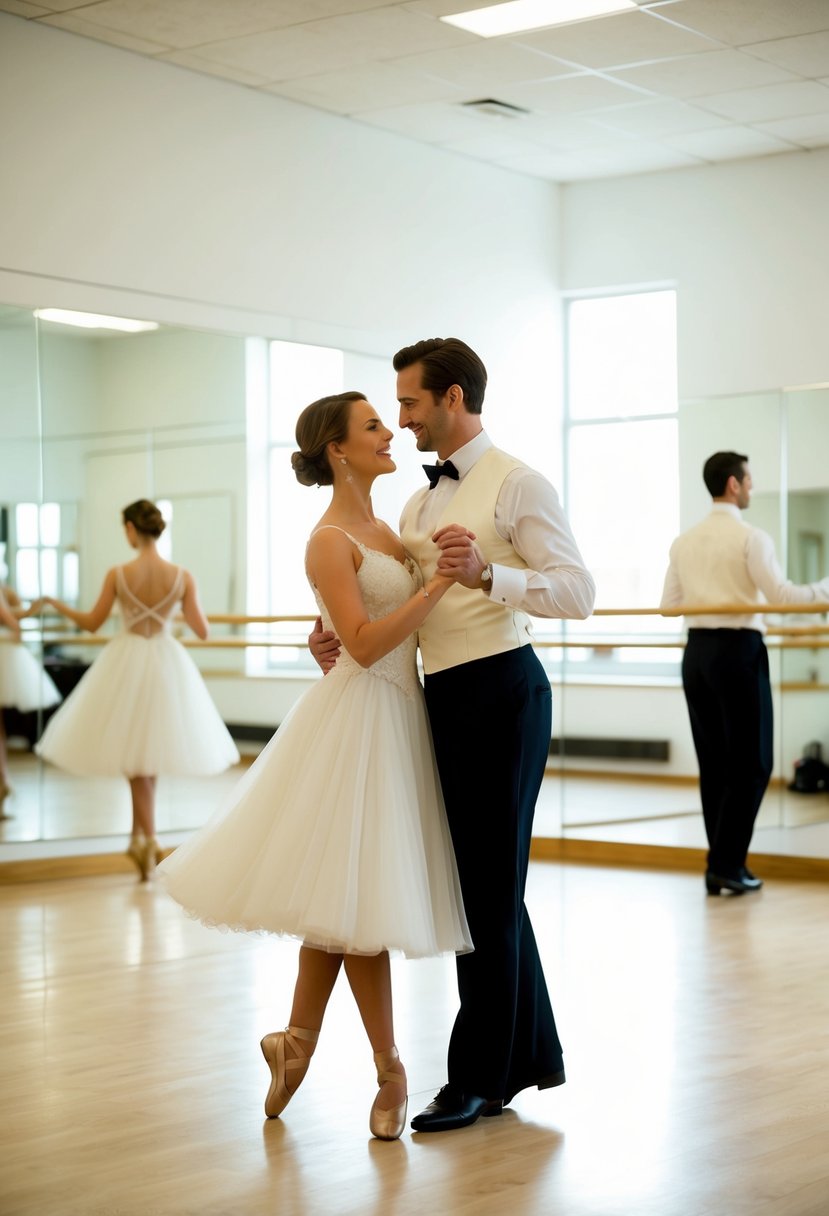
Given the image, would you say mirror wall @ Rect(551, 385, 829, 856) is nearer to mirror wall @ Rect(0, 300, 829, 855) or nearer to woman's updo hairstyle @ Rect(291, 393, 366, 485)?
mirror wall @ Rect(0, 300, 829, 855)

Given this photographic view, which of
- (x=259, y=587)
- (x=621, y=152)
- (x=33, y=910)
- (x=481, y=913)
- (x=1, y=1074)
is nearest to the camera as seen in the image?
(x=481, y=913)

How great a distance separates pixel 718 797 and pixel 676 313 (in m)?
2.86

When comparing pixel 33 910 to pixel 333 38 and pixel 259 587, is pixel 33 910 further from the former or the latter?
pixel 333 38

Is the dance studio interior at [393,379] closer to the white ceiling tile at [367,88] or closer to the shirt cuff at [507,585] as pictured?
the white ceiling tile at [367,88]

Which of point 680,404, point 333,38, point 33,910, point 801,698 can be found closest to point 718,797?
point 801,698

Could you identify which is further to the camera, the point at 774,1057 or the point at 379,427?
the point at 774,1057

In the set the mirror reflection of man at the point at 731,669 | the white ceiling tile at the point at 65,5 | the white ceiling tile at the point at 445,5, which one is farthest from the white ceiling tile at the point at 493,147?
the white ceiling tile at the point at 65,5

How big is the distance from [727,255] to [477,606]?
5.17 m

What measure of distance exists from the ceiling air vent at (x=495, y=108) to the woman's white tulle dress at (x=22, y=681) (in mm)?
2942

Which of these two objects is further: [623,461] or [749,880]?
[623,461]

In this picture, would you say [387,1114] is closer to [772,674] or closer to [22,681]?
[22,681]

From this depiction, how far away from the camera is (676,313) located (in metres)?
8.05

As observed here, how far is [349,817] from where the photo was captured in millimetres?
3018

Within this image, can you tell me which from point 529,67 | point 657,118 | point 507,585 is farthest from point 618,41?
point 507,585
